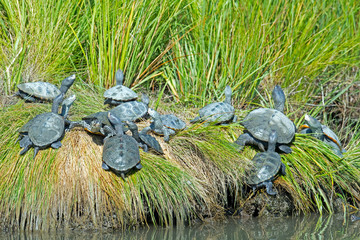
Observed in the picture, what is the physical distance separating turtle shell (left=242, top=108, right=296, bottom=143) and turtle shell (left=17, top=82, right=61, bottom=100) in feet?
6.63

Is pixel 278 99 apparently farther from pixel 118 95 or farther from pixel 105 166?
pixel 105 166

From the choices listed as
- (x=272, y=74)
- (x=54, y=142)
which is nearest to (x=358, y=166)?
(x=272, y=74)

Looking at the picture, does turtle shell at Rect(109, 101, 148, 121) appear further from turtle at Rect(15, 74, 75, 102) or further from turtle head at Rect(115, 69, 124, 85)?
turtle at Rect(15, 74, 75, 102)

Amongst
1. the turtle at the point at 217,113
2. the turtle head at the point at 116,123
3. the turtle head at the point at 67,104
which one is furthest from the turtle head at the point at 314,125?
the turtle head at the point at 67,104

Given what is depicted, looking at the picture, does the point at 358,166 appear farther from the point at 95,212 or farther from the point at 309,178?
the point at 95,212

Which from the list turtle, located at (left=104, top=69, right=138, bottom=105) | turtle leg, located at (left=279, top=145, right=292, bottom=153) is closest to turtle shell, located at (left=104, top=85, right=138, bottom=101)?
turtle, located at (left=104, top=69, right=138, bottom=105)

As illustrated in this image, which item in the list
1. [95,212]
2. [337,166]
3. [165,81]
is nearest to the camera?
[95,212]

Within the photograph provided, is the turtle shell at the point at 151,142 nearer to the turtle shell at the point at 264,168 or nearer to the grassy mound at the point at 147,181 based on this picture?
the grassy mound at the point at 147,181

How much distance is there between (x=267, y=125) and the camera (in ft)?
15.8

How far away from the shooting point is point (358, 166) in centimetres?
492

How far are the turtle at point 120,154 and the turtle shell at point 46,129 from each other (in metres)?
0.43

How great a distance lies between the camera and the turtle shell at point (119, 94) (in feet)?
16.1

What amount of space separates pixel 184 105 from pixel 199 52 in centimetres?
73

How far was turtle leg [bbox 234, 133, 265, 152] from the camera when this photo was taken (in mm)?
4661
